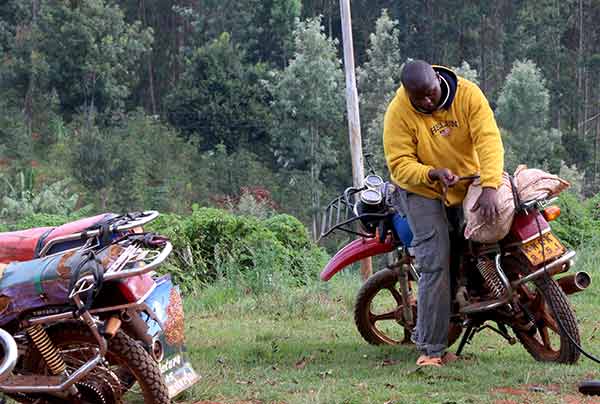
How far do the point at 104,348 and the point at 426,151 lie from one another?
2326 millimetres

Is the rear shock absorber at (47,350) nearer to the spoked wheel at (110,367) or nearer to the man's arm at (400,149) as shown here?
the spoked wheel at (110,367)

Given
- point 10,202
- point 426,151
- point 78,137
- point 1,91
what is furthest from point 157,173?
point 426,151

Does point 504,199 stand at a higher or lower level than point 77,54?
lower

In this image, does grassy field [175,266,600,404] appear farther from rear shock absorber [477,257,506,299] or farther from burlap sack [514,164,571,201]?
burlap sack [514,164,571,201]

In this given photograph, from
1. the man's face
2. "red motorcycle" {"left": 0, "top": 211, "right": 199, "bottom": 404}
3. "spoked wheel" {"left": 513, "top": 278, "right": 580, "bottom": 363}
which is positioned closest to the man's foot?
"spoked wheel" {"left": 513, "top": 278, "right": 580, "bottom": 363}

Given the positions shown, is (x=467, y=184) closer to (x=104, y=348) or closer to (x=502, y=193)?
(x=502, y=193)

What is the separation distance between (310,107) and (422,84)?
3619 centimetres

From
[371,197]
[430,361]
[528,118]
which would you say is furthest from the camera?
[528,118]

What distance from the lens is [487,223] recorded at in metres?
5.85

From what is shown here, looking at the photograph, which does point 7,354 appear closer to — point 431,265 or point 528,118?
point 431,265

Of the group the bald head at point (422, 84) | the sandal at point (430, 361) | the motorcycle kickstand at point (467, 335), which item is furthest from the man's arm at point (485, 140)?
the sandal at point (430, 361)

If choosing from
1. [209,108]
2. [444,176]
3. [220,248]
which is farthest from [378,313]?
[209,108]

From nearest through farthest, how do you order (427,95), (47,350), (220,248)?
(47,350), (427,95), (220,248)

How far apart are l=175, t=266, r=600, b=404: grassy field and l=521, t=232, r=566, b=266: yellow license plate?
63cm
